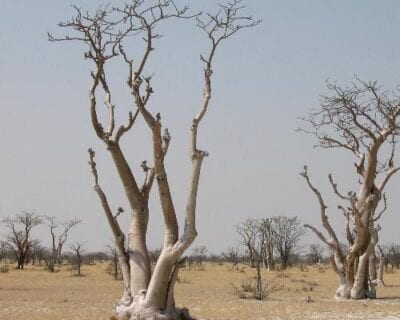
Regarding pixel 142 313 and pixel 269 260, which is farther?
pixel 269 260

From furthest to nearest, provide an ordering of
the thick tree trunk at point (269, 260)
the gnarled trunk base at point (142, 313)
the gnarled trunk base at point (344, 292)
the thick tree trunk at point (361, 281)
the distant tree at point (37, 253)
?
the distant tree at point (37, 253)
the thick tree trunk at point (269, 260)
the gnarled trunk base at point (344, 292)
the thick tree trunk at point (361, 281)
the gnarled trunk base at point (142, 313)

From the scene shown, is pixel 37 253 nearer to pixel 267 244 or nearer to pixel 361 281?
pixel 267 244

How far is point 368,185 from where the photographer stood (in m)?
19.8

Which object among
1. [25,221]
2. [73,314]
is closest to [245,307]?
[73,314]

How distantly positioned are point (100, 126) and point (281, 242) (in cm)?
6092

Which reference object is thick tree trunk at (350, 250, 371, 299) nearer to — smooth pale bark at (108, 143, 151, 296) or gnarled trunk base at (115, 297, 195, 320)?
gnarled trunk base at (115, 297, 195, 320)

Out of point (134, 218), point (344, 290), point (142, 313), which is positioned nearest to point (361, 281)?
point (344, 290)

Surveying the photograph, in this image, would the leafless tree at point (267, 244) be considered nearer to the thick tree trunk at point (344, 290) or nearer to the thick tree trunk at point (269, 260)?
the thick tree trunk at point (269, 260)

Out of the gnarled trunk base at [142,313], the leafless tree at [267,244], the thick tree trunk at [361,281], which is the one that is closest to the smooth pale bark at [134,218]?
the gnarled trunk base at [142,313]

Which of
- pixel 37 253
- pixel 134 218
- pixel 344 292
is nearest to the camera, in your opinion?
pixel 134 218

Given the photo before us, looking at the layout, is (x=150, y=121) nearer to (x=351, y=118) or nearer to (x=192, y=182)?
(x=192, y=182)

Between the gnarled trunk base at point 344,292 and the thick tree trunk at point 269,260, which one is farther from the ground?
the thick tree trunk at point 269,260

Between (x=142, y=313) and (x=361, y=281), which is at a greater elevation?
(x=361, y=281)

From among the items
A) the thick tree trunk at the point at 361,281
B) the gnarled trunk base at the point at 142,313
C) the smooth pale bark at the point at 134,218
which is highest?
the smooth pale bark at the point at 134,218
